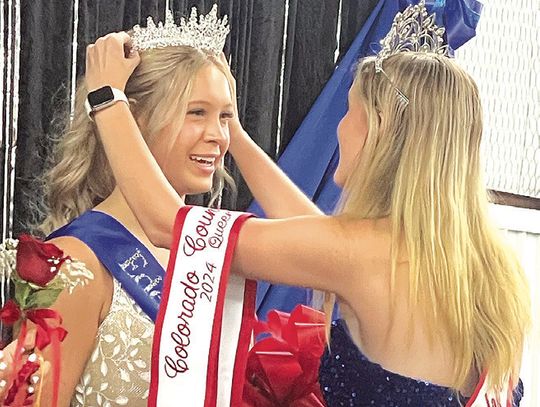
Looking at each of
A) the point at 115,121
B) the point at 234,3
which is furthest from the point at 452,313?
the point at 234,3

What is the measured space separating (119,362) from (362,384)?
17.3 inches

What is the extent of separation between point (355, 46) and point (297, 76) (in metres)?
0.19

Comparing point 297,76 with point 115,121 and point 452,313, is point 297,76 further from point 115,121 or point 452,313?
point 452,313

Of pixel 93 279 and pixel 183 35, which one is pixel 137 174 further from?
pixel 183 35

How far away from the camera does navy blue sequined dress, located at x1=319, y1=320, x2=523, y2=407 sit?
153cm

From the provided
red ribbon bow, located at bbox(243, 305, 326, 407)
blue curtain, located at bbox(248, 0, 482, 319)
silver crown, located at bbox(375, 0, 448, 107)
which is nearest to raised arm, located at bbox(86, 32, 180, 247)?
red ribbon bow, located at bbox(243, 305, 326, 407)

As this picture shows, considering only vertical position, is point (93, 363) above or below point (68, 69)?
below

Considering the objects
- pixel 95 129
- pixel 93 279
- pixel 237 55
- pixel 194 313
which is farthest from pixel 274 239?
pixel 237 55

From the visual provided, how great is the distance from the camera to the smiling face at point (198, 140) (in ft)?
6.28

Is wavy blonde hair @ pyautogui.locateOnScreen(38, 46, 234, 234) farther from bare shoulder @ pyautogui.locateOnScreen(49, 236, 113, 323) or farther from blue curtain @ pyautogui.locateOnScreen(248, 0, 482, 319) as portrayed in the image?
blue curtain @ pyautogui.locateOnScreen(248, 0, 482, 319)

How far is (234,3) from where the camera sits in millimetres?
2668

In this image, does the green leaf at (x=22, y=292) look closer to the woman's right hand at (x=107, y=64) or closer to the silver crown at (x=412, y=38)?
the woman's right hand at (x=107, y=64)

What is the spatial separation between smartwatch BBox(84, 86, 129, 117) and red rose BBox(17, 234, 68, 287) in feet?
1.82

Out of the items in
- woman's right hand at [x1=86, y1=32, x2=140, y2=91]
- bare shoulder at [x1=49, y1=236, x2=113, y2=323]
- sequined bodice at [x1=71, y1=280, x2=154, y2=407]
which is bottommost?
sequined bodice at [x1=71, y1=280, x2=154, y2=407]
